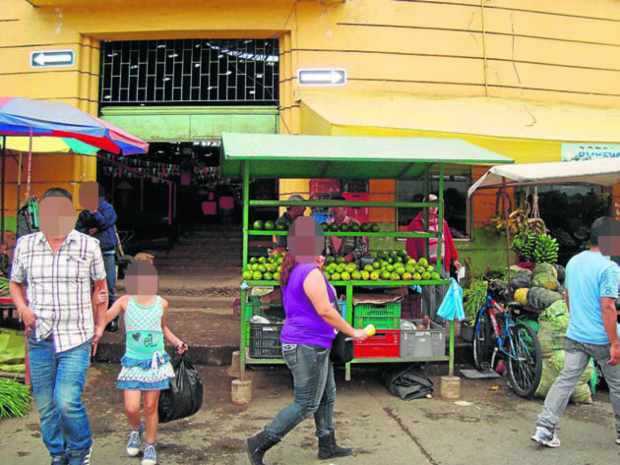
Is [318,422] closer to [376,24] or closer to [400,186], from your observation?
[400,186]

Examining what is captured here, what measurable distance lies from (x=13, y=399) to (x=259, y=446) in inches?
99.6

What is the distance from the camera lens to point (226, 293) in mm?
9906

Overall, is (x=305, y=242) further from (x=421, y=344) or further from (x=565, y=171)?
(x=565, y=171)

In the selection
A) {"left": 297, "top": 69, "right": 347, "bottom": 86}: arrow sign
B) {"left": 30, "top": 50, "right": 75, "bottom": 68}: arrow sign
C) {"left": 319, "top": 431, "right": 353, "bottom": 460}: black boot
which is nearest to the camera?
{"left": 319, "top": 431, "right": 353, "bottom": 460}: black boot

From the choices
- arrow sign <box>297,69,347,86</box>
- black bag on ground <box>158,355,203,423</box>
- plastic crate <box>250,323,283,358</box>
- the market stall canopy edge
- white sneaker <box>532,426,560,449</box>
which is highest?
arrow sign <box>297,69,347,86</box>

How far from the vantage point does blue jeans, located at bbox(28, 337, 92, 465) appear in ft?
11.5

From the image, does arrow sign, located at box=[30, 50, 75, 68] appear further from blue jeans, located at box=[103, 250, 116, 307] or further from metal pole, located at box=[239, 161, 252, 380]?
metal pole, located at box=[239, 161, 252, 380]

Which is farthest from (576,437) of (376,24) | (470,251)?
(376,24)

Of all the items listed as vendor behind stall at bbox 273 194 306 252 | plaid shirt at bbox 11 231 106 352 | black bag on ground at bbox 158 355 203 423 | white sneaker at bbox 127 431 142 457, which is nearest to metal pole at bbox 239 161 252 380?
vendor behind stall at bbox 273 194 306 252

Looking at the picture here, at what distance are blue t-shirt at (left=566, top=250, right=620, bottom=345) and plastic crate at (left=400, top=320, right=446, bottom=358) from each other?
1551mm

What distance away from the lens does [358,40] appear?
31.1ft

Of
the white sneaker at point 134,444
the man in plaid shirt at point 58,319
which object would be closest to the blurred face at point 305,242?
the man in plaid shirt at point 58,319

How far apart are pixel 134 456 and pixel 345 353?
5.61ft

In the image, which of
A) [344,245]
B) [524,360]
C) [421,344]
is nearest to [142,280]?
[421,344]
